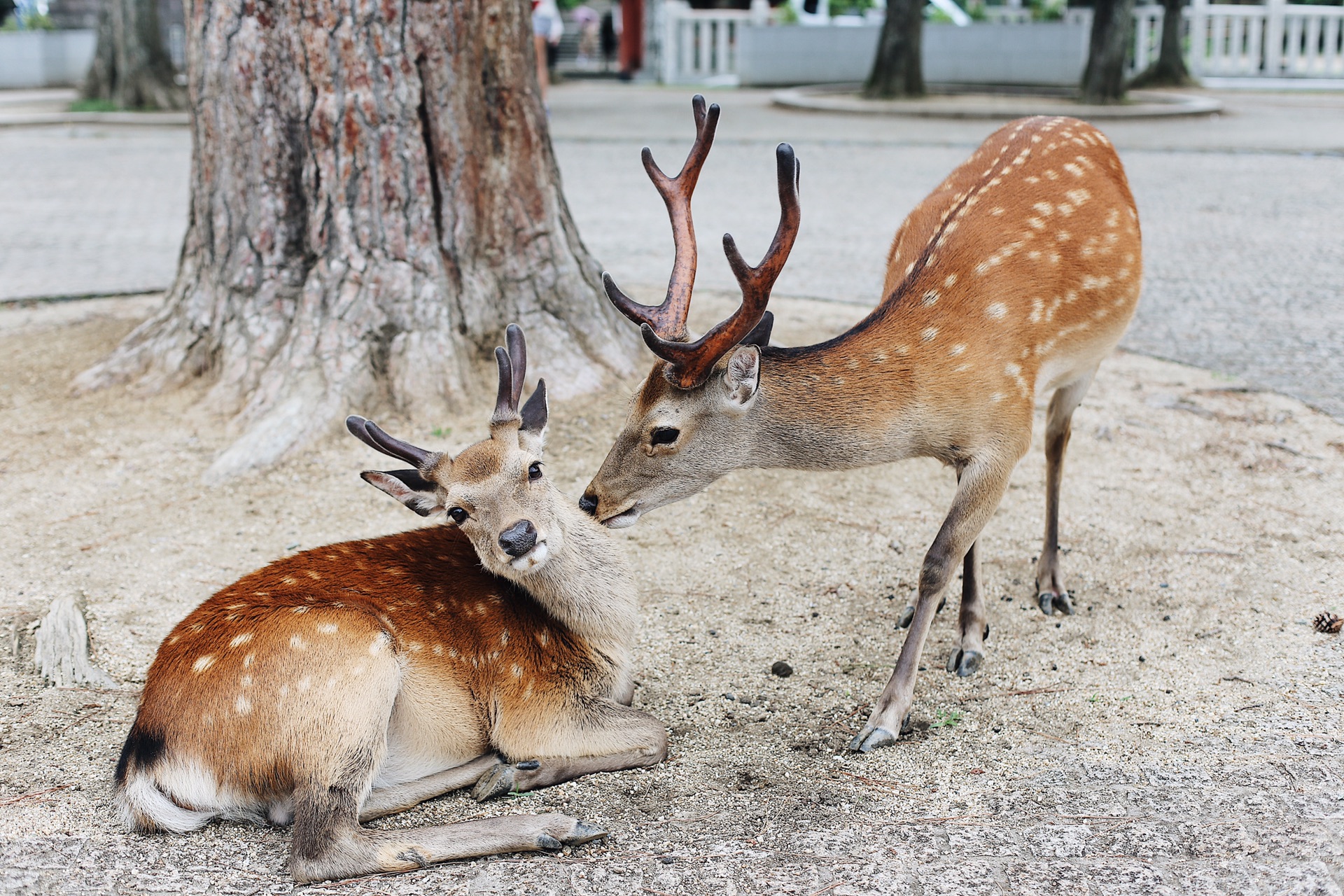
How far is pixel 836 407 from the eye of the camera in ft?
12.1

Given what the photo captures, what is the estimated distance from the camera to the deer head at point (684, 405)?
353 cm

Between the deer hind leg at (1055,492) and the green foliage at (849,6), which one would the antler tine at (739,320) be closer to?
the deer hind leg at (1055,492)

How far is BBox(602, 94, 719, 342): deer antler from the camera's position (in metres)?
3.67

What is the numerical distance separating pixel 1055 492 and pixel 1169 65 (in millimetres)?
21191

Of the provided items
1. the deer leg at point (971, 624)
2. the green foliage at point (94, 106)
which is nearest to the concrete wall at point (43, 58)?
the green foliage at point (94, 106)

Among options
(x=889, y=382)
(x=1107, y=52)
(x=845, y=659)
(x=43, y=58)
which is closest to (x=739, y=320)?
(x=889, y=382)

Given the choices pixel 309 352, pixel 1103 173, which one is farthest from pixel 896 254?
pixel 309 352

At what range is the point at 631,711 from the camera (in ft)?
11.5

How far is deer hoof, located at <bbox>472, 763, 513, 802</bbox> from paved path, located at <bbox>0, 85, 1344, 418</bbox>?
4.79 m

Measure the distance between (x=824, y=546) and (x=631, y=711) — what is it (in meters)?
1.55

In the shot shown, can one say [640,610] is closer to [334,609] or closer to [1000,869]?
[334,609]

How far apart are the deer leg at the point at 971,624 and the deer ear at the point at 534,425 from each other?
142 cm

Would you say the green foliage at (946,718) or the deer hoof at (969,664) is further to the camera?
the deer hoof at (969,664)

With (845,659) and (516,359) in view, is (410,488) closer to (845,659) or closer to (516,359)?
(516,359)
